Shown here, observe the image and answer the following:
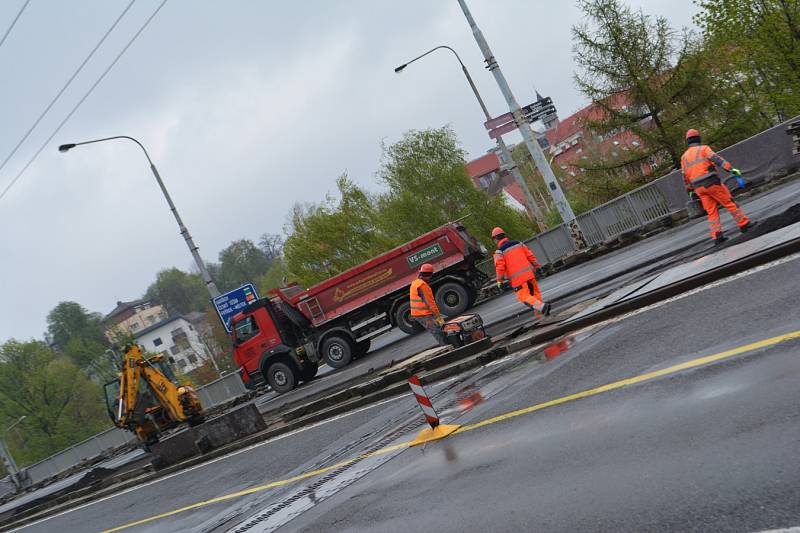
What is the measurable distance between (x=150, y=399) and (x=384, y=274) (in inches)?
298

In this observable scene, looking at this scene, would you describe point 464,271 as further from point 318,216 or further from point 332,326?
point 318,216

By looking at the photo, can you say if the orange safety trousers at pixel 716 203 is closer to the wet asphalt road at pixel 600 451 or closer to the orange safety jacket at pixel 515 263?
the orange safety jacket at pixel 515 263

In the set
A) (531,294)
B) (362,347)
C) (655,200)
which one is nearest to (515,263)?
(531,294)

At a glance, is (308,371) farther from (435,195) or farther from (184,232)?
(435,195)

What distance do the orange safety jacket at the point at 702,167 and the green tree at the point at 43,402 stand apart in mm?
67363

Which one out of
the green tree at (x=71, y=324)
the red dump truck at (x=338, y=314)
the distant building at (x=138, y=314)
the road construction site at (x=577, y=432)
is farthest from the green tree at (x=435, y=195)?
the distant building at (x=138, y=314)

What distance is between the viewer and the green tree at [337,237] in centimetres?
→ 4322

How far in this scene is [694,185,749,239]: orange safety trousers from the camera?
11547 millimetres

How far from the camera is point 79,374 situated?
239 ft

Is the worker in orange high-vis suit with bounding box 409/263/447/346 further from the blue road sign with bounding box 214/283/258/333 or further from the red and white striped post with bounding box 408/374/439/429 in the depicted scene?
the blue road sign with bounding box 214/283/258/333

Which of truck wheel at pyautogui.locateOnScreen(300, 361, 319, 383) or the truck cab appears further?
truck wheel at pyautogui.locateOnScreen(300, 361, 319, 383)

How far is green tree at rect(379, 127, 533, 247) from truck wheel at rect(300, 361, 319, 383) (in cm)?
1457

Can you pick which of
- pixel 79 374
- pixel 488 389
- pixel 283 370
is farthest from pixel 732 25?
pixel 79 374

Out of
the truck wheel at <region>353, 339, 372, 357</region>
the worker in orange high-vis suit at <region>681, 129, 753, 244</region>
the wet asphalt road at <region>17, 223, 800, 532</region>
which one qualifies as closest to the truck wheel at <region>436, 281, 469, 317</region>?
the truck wheel at <region>353, 339, 372, 357</region>
